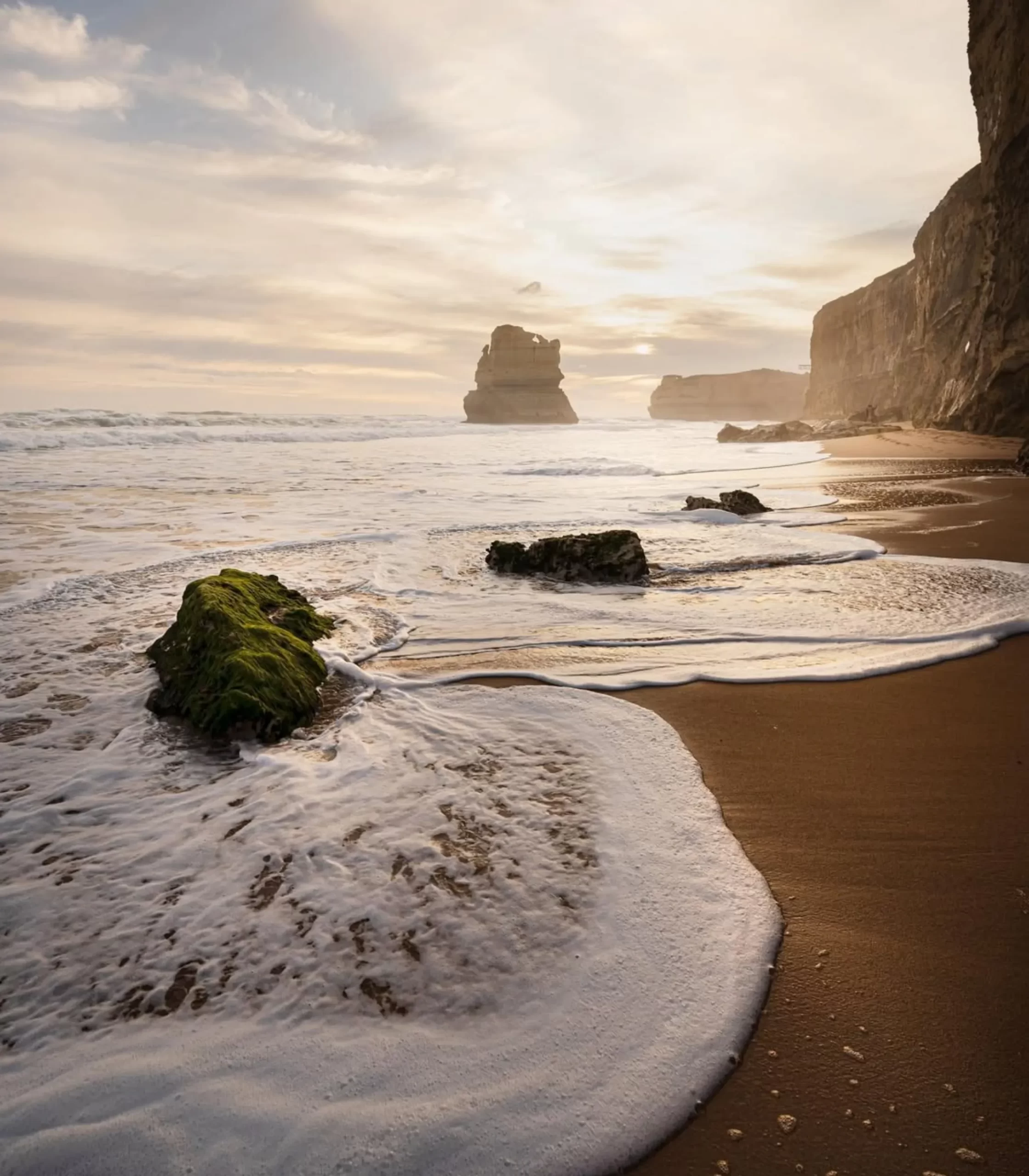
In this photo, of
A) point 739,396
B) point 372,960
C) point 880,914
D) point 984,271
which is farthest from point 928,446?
point 739,396

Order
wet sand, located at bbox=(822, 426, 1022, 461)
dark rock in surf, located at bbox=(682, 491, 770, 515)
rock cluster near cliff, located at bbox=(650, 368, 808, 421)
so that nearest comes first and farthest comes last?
dark rock in surf, located at bbox=(682, 491, 770, 515) → wet sand, located at bbox=(822, 426, 1022, 461) → rock cluster near cliff, located at bbox=(650, 368, 808, 421)

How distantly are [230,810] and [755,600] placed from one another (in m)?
4.45

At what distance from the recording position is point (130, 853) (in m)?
2.58

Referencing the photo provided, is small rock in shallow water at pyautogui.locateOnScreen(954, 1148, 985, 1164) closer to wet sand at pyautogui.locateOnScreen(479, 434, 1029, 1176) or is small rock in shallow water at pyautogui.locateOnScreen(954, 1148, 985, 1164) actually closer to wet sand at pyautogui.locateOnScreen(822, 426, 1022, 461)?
wet sand at pyautogui.locateOnScreen(479, 434, 1029, 1176)

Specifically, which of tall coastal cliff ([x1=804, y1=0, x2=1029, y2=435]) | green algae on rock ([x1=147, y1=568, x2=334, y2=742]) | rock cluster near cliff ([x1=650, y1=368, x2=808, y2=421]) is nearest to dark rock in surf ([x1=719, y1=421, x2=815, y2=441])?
tall coastal cliff ([x1=804, y1=0, x2=1029, y2=435])

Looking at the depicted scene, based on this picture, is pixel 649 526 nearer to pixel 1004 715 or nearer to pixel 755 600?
pixel 755 600

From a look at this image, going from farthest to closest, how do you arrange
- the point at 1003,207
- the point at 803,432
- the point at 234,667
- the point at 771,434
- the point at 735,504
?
the point at 803,432 → the point at 771,434 → the point at 1003,207 → the point at 735,504 → the point at 234,667

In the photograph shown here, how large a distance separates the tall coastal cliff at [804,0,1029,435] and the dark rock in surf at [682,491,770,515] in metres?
15.4

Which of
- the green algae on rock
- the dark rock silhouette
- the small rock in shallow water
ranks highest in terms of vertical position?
the dark rock silhouette

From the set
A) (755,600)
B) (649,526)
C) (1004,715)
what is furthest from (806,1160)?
(649,526)

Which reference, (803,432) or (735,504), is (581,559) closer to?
(735,504)

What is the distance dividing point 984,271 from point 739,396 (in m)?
145

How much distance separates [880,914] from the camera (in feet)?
6.97

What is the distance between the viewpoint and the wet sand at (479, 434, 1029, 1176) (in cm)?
149
